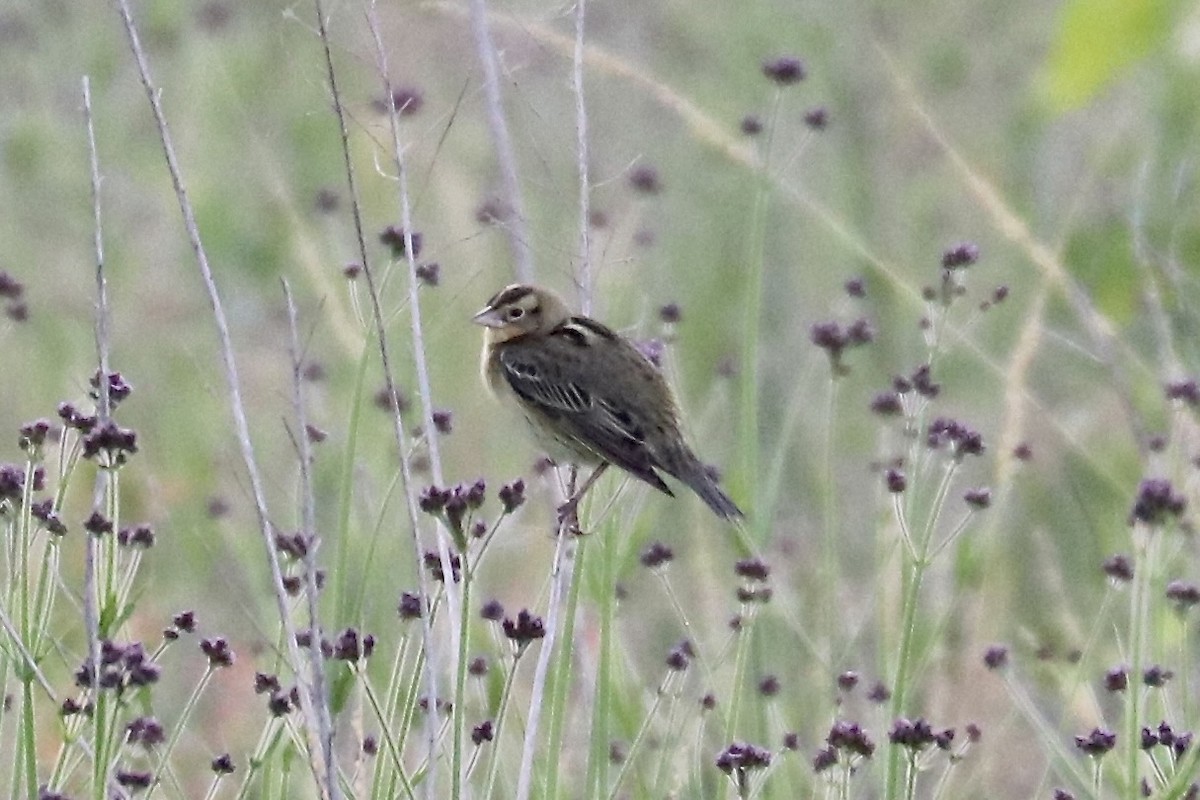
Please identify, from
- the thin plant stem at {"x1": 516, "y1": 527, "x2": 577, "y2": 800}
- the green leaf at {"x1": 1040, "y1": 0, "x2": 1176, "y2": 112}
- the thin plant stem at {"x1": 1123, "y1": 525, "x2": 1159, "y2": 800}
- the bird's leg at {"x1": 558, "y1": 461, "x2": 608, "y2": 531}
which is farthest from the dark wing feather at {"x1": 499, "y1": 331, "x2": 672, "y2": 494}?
the thin plant stem at {"x1": 1123, "y1": 525, "x2": 1159, "y2": 800}

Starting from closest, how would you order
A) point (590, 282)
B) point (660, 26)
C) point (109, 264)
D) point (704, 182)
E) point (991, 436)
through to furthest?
1. point (590, 282)
2. point (991, 436)
3. point (109, 264)
4. point (704, 182)
5. point (660, 26)

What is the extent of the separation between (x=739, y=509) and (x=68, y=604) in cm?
264

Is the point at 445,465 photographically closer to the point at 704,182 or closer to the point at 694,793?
the point at 704,182

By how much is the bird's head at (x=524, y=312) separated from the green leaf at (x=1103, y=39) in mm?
1554

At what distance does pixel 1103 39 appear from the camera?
14.7 ft

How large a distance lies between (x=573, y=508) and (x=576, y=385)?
916 millimetres

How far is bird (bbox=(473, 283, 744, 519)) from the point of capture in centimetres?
516

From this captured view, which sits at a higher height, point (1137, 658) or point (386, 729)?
point (1137, 658)

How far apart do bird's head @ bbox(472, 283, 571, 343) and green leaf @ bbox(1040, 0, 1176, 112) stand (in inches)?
61.2

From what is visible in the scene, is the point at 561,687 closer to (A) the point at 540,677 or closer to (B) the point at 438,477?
(A) the point at 540,677

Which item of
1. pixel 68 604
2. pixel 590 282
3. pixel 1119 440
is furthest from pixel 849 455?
pixel 590 282

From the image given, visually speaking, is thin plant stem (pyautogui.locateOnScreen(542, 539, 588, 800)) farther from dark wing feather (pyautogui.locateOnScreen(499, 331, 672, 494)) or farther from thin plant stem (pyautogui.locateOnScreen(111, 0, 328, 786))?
dark wing feather (pyautogui.locateOnScreen(499, 331, 672, 494))

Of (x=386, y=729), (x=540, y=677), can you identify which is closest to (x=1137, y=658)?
(x=540, y=677)

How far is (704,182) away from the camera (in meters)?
9.73
